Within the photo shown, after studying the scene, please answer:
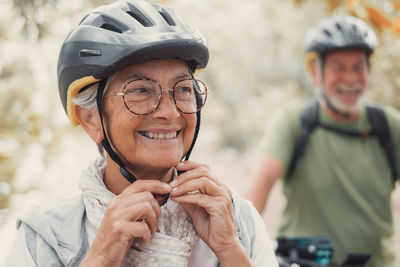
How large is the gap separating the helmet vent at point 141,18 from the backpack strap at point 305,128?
2.12 m

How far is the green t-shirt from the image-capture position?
3611 mm

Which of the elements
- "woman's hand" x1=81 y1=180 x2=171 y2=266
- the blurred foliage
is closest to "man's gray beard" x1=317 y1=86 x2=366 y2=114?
the blurred foliage

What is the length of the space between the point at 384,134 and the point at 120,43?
261 cm

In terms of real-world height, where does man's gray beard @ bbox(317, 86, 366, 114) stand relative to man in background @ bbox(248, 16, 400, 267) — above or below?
above

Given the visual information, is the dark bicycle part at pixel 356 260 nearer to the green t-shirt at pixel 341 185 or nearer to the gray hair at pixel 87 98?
the green t-shirt at pixel 341 185

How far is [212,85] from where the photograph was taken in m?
23.3

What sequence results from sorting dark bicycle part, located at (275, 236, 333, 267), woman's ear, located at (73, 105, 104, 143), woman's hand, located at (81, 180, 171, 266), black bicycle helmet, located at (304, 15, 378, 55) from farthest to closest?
1. black bicycle helmet, located at (304, 15, 378, 55)
2. dark bicycle part, located at (275, 236, 333, 267)
3. woman's ear, located at (73, 105, 104, 143)
4. woman's hand, located at (81, 180, 171, 266)

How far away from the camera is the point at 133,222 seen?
1.75m

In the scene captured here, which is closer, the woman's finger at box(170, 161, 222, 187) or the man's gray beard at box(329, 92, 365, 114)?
the woman's finger at box(170, 161, 222, 187)

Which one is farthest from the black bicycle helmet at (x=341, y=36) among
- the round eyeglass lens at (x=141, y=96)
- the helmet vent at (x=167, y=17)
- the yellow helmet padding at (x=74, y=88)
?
the yellow helmet padding at (x=74, y=88)

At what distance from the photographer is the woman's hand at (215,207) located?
1878mm

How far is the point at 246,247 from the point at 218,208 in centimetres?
29

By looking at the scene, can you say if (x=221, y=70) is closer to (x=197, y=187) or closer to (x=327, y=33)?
(x=327, y=33)

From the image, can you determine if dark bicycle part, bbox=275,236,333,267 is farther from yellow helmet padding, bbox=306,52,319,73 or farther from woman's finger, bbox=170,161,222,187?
yellow helmet padding, bbox=306,52,319,73
